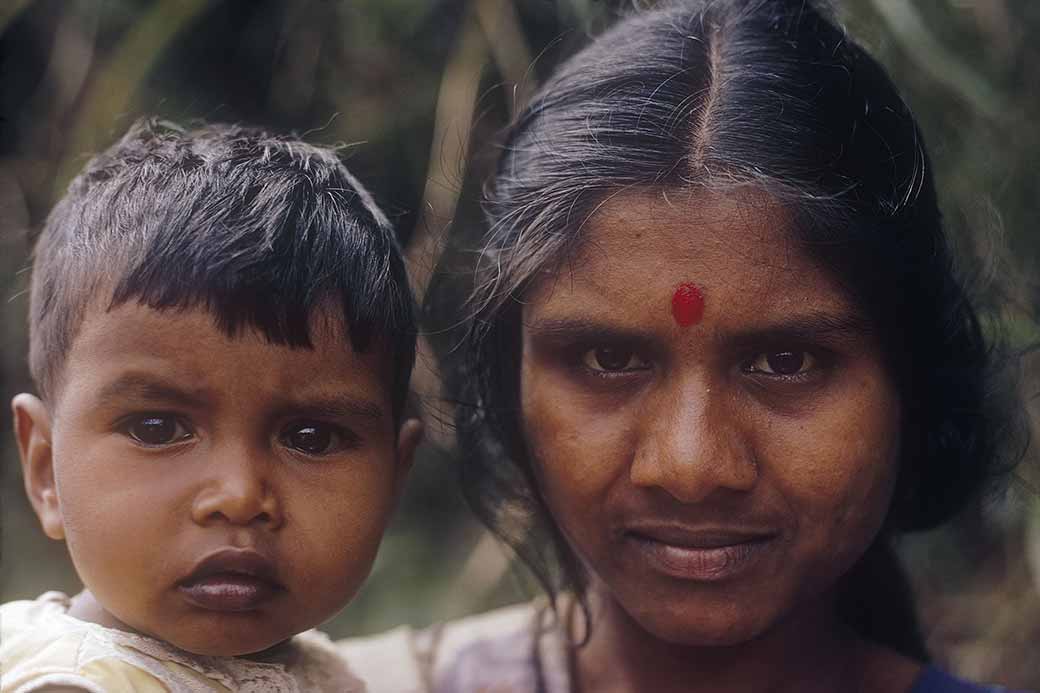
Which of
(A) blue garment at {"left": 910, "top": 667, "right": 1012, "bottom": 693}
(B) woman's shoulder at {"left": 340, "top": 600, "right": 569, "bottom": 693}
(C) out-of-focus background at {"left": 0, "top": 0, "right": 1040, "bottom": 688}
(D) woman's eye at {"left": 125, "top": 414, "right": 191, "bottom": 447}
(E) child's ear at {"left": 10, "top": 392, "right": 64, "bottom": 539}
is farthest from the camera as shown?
(C) out-of-focus background at {"left": 0, "top": 0, "right": 1040, "bottom": 688}

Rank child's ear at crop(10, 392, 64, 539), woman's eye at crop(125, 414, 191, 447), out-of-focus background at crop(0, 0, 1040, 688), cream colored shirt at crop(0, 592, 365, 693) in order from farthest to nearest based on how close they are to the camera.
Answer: out-of-focus background at crop(0, 0, 1040, 688) < child's ear at crop(10, 392, 64, 539) < woman's eye at crop(125, 414, 191, 447) < cream colored shirt at crop(0, 592, 365, 693)

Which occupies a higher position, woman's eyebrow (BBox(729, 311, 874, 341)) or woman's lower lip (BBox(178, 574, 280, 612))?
woman's eyebrow (BBox(729, 311, 874, 341))

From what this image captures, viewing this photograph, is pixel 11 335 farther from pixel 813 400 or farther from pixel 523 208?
pixel 813 400

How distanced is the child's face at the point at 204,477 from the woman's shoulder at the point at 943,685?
856 mm

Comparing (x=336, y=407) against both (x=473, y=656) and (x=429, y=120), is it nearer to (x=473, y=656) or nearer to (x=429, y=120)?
(x=473, y=656)

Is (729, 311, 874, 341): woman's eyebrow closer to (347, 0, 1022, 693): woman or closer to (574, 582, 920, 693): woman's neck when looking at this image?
(347, 0, 1022, 693): woman

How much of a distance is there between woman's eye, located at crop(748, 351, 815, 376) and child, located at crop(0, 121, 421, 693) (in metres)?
0.46

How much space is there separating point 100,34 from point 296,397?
1.57 metres

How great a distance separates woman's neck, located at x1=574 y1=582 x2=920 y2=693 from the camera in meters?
1.75

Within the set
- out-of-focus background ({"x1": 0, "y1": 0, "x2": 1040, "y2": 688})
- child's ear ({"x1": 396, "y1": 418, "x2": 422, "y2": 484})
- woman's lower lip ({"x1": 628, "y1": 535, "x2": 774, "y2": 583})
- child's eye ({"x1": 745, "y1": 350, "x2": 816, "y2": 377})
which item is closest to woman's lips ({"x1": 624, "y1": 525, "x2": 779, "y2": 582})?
woman's lower lip ({"x1": 628, "y1": 535, "x2": 774, "y2": 583})

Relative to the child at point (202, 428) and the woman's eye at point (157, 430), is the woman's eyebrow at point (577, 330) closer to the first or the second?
the child at point (202, 428)

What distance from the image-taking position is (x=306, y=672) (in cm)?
158

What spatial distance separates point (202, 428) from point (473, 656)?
0.78m

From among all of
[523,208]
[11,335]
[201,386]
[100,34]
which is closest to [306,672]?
[201,386]
